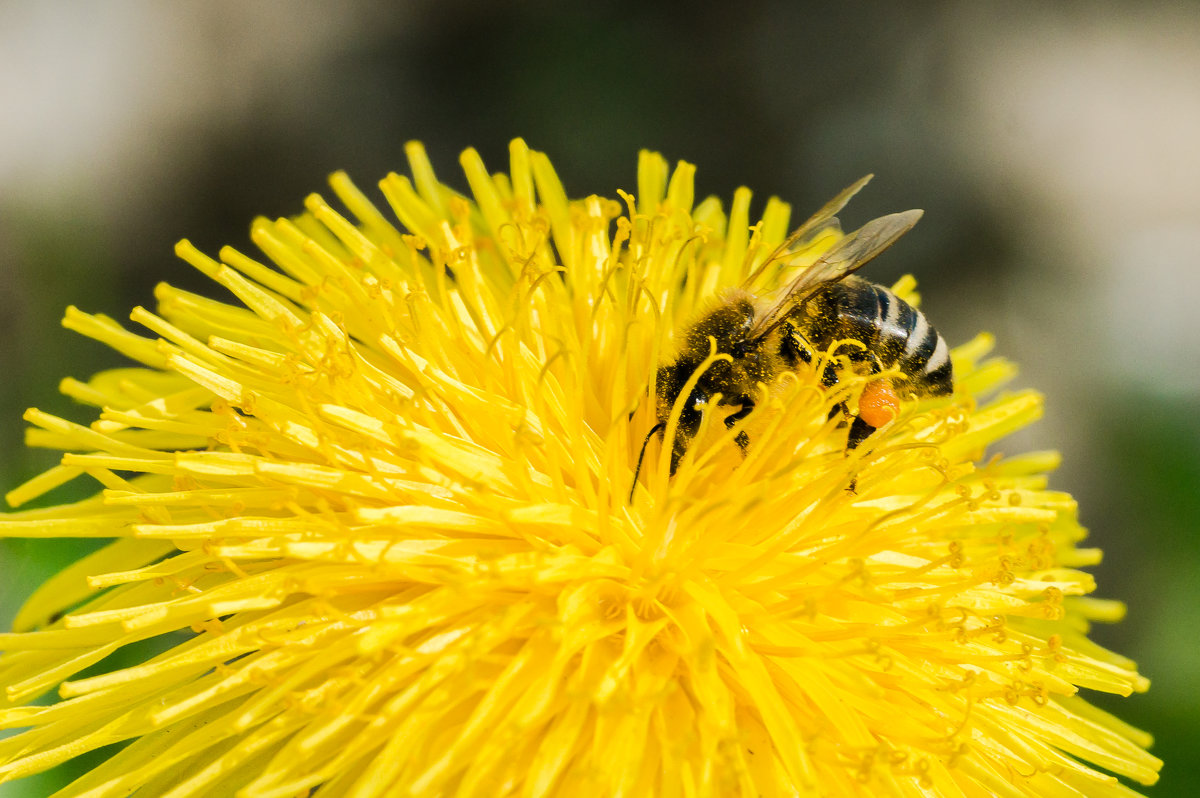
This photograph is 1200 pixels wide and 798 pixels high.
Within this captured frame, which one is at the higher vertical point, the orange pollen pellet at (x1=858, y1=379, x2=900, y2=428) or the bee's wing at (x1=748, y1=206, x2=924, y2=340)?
the bee's wing at (x1=748, y1=206, x2=924, y2=340)

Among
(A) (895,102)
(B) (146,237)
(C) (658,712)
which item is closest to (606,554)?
(C) (658,712)

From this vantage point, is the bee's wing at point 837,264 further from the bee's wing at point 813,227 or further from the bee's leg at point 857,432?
the bee's leg at point 857,432

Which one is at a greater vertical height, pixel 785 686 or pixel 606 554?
pixel 606 554

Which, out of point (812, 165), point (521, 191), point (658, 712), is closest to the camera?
point (658, 712)

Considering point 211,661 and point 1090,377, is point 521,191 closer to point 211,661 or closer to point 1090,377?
point 211,661

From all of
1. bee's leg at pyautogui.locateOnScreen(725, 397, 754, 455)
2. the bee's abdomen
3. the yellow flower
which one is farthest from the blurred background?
bee's leg at pyautogui.locateOnScreen(725, 397, 754, 455)

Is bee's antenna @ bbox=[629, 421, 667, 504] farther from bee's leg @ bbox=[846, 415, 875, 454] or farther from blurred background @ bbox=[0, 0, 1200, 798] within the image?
blurred background @ bbox=[0, 0, 1200, 798]
